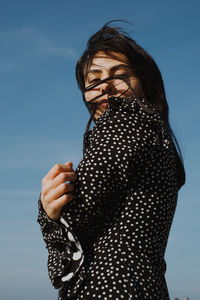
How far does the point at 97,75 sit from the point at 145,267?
1599 mm

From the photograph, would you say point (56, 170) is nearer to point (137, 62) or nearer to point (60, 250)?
point (60, 250)

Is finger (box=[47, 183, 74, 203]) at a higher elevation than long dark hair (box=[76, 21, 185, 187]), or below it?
below

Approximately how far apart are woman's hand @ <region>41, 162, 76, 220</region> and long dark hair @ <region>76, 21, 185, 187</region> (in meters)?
0.86

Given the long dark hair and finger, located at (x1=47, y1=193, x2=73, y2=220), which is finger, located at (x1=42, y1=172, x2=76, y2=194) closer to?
finger, located at (x1=47, y1=193, x2=73, y2=220)

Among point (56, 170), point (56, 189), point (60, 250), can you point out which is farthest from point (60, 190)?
point (60, 250)

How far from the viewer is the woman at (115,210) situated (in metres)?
2.60

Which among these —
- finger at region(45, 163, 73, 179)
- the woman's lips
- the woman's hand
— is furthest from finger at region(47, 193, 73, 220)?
the woman's lips

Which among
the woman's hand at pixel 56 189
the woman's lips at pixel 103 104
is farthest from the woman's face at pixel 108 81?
the woman's hand at pixel 56 189

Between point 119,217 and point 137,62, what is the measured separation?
142 centimetres

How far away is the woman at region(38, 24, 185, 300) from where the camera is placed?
2.60 meters

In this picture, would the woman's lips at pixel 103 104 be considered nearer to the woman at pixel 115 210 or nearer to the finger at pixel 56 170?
the woman at pixel 115 210

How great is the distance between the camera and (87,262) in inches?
106

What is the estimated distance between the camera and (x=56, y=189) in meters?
2.65

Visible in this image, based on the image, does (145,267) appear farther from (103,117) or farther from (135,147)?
(103,117)
